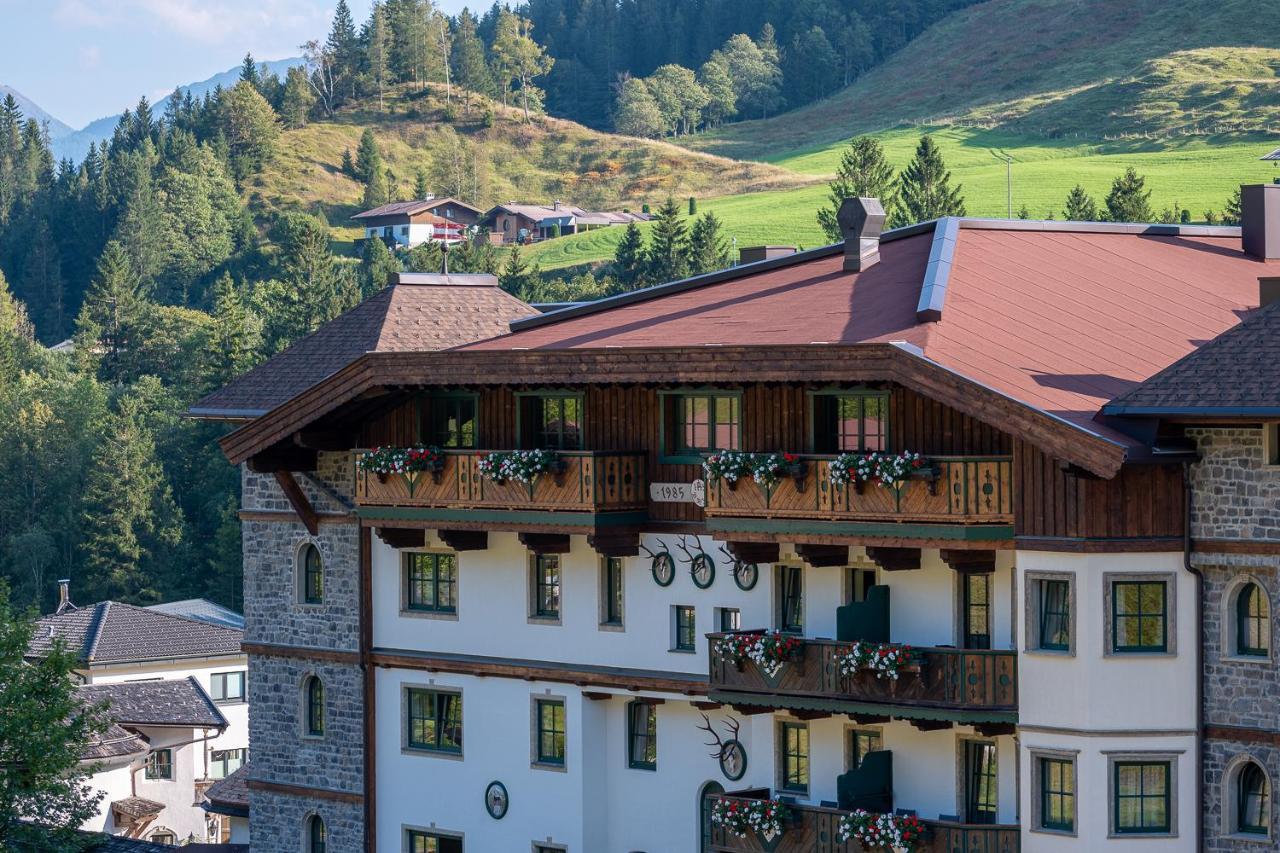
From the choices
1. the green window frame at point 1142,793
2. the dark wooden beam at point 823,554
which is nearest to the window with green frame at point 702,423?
the dark wooden beam at point 823,554

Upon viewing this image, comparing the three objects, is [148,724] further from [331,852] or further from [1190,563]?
Result: [1190,563]

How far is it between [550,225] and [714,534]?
490 ft

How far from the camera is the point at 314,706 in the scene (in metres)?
45.4

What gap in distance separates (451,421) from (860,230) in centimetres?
848

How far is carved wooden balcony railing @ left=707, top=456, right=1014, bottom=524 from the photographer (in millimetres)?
33469

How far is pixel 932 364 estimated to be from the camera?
1304 inches

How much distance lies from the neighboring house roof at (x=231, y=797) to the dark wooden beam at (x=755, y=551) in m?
20.1

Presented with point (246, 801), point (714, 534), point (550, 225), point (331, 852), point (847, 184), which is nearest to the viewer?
point (714, 534)

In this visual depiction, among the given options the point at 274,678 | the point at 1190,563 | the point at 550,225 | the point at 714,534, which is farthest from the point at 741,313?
the point at 550,225

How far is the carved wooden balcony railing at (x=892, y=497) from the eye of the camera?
110 feet

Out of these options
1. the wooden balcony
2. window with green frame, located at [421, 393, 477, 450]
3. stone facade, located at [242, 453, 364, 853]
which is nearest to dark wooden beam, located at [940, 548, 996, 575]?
the wooden balcony

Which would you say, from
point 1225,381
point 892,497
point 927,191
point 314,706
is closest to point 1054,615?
point 892,497

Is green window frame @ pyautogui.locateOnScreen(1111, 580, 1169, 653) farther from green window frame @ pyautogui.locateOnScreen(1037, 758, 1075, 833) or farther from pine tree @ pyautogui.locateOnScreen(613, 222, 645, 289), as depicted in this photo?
pine tree @ pyautogui.locateOnScreen(613, 222, 645, 289)

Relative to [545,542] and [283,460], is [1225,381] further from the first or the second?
[283,460]
